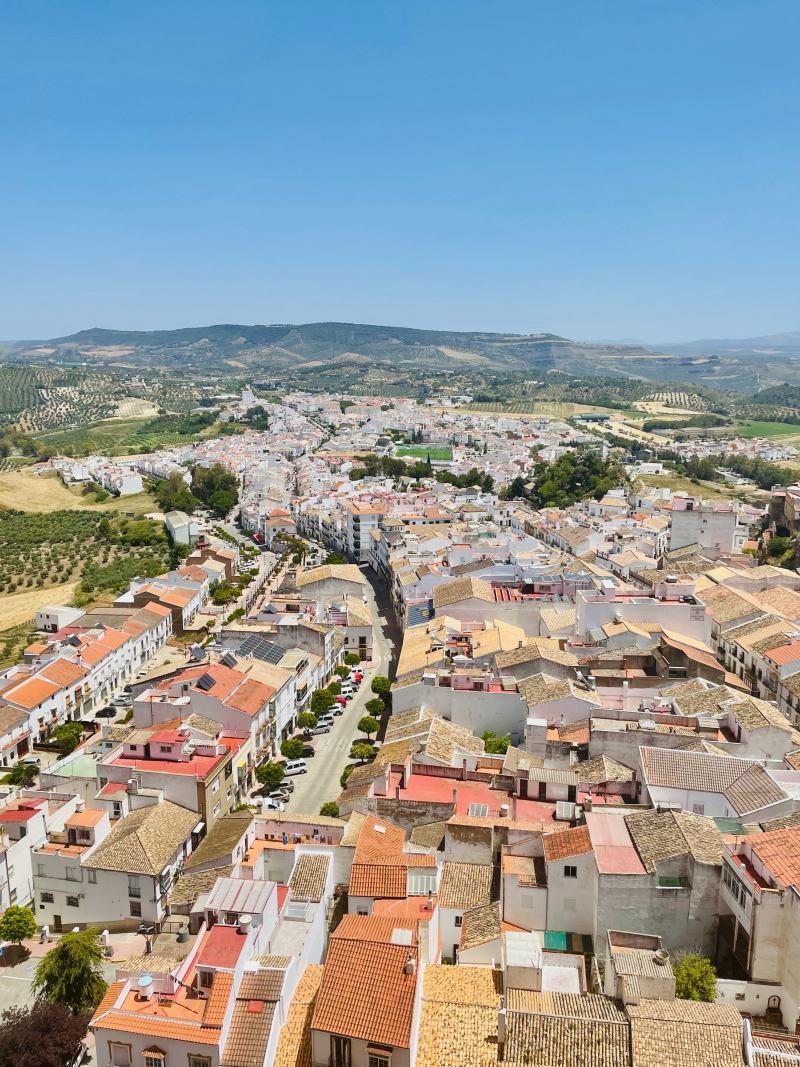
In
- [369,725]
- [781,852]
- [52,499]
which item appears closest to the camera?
[781,852]

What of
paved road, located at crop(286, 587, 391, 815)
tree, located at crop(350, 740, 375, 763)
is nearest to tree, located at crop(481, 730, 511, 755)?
tree, located at crop(350, 740, 375, 763)

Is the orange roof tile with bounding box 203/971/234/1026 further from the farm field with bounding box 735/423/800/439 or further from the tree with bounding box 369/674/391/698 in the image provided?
the farm field with bounding box 735/423/800/439

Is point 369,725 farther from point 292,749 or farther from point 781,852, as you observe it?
point 781,852

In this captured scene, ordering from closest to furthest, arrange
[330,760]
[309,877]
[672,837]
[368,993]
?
[368,993]
[672,837]
[309,877]
[330,760]

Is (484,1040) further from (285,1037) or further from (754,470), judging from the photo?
(754,470)

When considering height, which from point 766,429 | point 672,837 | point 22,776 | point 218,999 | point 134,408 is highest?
point 672,837

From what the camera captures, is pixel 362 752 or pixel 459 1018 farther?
pixel 362 752

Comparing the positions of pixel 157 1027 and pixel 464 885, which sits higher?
pixel 157 1027

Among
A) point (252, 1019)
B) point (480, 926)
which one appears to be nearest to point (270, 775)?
point (480, 926)
